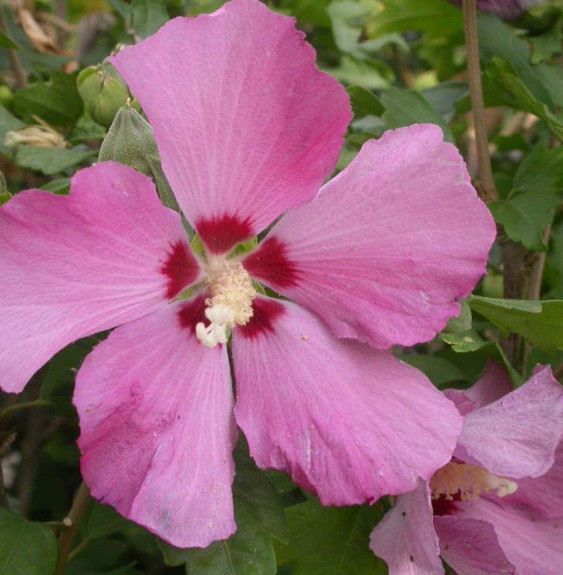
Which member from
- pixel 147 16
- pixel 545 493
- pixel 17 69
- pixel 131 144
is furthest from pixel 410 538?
pixel 17 69

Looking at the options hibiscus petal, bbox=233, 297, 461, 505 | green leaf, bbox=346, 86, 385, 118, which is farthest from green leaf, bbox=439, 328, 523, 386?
green leaf, bbox=346, 86, 385, 118

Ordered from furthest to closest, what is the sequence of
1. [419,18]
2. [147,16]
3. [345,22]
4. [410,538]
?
[345,22] → [419,18] → [147,16] → [410,538]

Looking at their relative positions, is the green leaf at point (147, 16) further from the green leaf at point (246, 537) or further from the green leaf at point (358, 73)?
the green leaf at point (246, 537)

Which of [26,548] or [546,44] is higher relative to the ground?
[546,44]

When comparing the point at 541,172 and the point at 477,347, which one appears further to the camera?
the point at 541,172

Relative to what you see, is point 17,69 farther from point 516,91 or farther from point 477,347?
point 477,347

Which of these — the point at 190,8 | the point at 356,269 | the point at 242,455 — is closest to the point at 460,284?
the point at 356,269

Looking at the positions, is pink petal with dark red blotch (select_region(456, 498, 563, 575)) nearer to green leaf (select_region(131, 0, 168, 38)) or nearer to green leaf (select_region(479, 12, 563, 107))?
green leaf (select_region(479, 12, 563, 107))

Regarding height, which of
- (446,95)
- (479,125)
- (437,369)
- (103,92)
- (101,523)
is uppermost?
(103,92)
